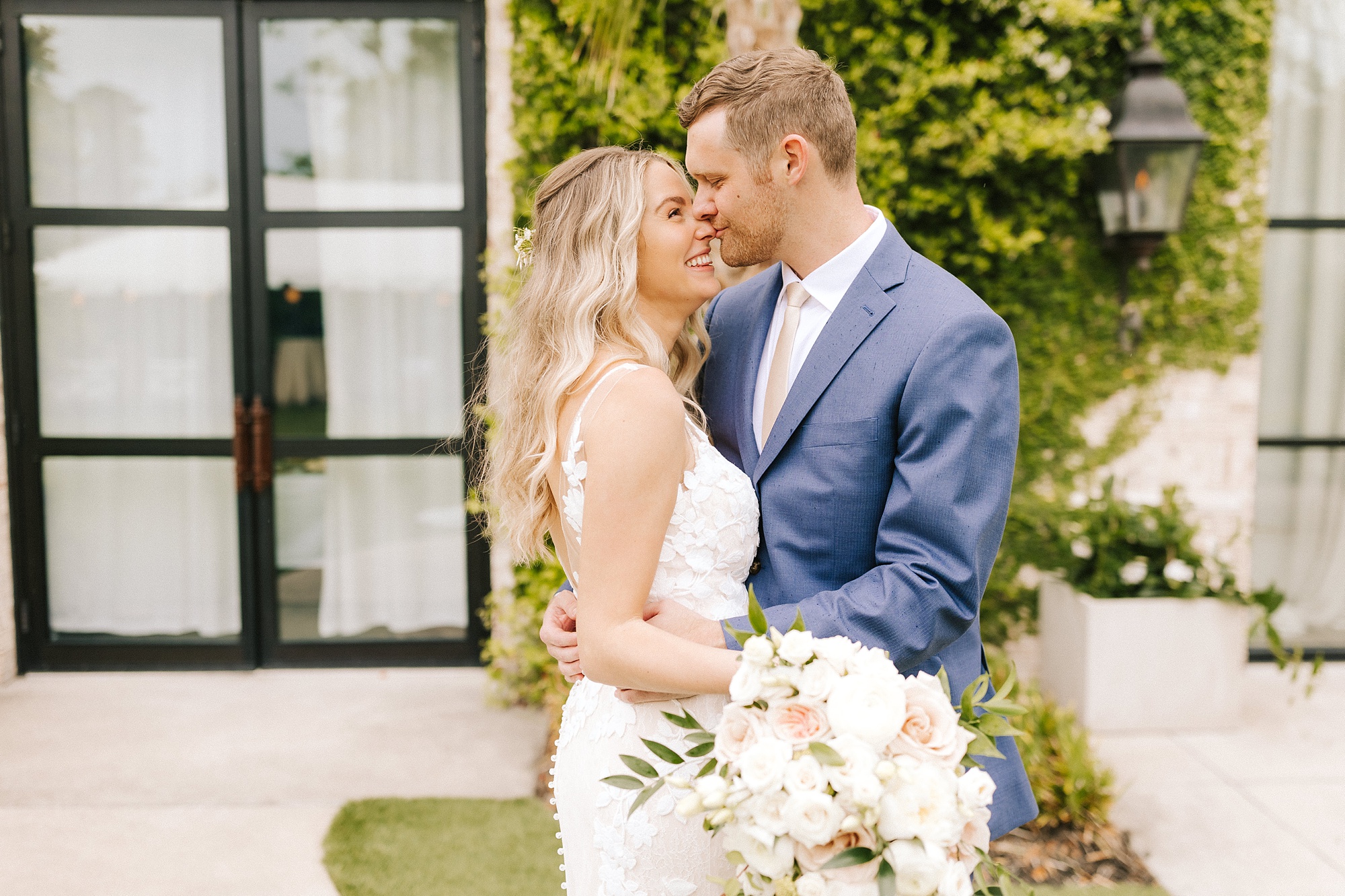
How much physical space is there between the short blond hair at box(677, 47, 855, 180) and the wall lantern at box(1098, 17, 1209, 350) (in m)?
3.08

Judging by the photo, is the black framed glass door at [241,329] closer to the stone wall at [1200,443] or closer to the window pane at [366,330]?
the window pane at [366,330]

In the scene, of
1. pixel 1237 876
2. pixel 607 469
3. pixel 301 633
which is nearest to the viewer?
pixel 607 469

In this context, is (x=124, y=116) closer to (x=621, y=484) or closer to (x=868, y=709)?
(x=621, y=484)

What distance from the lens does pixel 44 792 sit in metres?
3.96

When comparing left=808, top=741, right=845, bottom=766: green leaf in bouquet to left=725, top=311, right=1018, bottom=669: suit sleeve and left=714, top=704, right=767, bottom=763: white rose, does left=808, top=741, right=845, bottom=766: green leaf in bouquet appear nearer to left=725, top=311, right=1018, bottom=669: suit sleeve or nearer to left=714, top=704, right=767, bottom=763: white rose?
left=714, top=704, right=767, bottom=763: white rose

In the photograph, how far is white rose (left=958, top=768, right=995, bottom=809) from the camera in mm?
1318

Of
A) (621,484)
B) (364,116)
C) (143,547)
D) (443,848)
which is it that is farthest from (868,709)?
(143,547)

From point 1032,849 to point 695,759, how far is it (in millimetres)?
2110

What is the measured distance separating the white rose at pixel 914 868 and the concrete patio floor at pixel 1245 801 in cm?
247

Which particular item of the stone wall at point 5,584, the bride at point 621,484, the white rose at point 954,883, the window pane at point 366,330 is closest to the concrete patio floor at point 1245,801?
the bride at point 621,484

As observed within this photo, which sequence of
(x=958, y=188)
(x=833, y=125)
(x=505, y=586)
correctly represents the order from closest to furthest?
(x=833, y=125)
(x=958, y=188)
(x=505, y=586)

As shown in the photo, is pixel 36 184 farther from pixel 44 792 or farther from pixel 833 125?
pixel 833 125

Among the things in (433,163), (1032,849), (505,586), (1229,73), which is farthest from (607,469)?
(1229,73)

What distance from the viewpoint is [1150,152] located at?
450 cm
